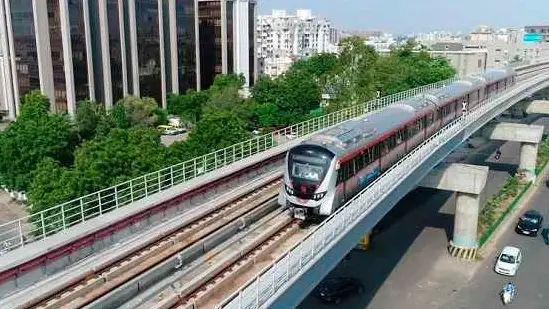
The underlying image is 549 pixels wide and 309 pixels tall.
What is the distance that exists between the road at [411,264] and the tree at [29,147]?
74.4 ft

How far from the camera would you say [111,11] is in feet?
208

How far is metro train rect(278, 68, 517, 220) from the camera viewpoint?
724 inches

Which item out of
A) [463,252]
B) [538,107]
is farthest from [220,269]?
[538,107]

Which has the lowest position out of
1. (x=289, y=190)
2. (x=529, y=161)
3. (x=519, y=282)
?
(x=519, y=282)

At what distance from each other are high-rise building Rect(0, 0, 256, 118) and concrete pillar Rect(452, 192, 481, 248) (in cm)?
4441

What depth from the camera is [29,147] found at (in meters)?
37.6

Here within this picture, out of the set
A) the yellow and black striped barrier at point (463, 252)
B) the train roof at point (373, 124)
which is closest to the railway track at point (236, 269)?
the train roof at point (373, 124)

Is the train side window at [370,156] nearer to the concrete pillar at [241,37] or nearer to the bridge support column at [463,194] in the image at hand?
the bridge support column at [463,194]

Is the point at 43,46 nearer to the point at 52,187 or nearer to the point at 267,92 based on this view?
the point at 267,92

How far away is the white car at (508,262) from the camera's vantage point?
2933 centimetres

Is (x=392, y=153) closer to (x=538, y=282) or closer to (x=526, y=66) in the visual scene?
(x=538, y=282)

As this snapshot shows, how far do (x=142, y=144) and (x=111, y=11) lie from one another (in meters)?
39.6

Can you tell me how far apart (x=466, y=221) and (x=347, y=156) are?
1671cm

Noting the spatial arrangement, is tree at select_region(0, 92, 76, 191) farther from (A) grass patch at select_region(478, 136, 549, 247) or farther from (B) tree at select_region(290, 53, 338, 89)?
(B) tree at select_region(290, 53, 338, 89)
